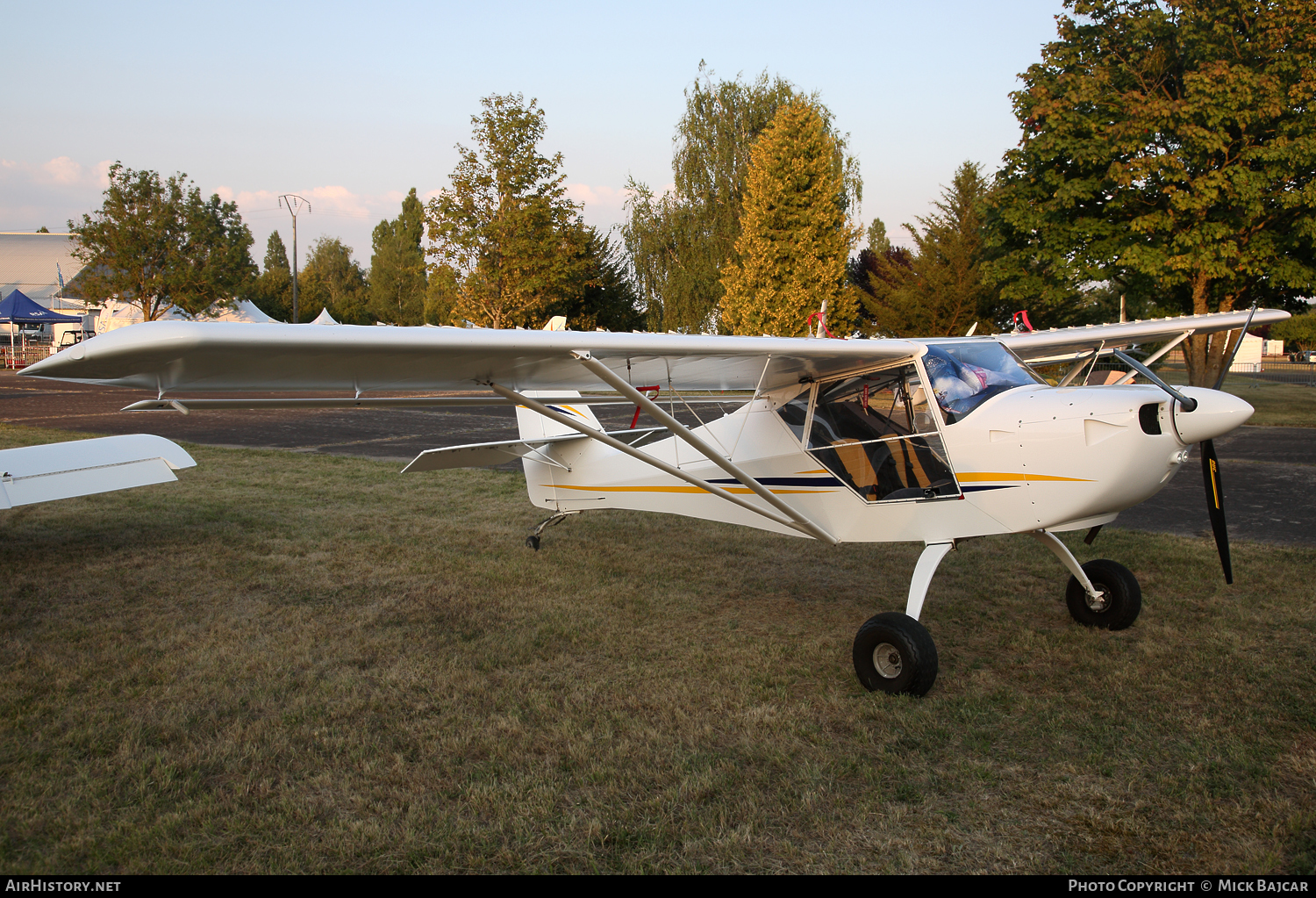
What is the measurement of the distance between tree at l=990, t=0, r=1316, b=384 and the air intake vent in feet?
49.1

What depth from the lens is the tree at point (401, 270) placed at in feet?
217

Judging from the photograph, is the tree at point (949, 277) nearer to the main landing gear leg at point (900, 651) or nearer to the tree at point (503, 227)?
the tree at point (503, 227)

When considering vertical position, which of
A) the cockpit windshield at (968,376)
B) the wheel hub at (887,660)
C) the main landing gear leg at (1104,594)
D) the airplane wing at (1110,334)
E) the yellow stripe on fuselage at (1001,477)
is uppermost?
the airplane wing at (1110,334)

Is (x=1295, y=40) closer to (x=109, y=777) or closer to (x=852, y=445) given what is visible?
(x=852, y=445)

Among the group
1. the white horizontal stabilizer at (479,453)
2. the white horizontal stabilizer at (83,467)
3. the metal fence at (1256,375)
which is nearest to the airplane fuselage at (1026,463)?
the white horizontal stabilizer at (479,453)

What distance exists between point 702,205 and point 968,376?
1134 inches

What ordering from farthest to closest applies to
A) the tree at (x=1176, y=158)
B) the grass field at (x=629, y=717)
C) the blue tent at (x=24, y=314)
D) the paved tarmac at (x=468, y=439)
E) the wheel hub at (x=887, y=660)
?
1. the blue tent at (x=24, y=314)
2. the tree at (x=1176, y=158)
3. the paved tarmac at (x=468, y=439)
4. the wheel hub at (x=887, y=660)
5. the grass field at (x=629, y=717)

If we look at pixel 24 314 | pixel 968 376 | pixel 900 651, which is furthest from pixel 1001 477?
pixel 24 314

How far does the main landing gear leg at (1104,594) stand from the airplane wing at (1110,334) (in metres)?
1.57

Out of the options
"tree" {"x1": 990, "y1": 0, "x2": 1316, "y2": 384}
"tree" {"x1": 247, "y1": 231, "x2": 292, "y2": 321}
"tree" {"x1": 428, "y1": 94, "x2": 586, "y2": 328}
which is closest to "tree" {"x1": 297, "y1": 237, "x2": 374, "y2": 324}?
"tree" {"x1": 247, "y1": 231, "x2": 292, "y2": 321}

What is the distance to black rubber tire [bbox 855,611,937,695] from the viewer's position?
3.87 metres

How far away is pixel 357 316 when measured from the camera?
186ft

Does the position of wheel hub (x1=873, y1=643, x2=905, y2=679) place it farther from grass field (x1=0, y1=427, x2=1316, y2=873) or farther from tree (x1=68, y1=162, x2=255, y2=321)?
tree (x1=68, y1=162, x2=255, y2=321)

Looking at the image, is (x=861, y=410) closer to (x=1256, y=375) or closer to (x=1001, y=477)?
(x=1001, y=477)
